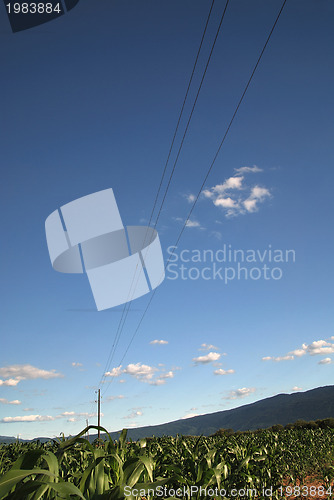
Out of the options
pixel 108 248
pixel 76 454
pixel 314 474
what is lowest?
pixel 314 474

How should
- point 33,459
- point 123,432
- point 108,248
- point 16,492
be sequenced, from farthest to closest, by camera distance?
1. point 108,248
2. point 123,432
3. point 33,459
4. point 16,492

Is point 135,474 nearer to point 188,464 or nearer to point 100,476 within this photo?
point 100,476

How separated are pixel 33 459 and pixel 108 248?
16089 mm

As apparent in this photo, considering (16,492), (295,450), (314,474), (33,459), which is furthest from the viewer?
(295,450)

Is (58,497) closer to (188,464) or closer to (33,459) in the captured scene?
(33,459)

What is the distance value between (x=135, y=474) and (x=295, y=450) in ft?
34.4

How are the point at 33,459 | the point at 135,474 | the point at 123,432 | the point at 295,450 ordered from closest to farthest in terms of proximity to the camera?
the point at 33,459 < the point at 135,474 < the point at 123,432 < the point at 295,450

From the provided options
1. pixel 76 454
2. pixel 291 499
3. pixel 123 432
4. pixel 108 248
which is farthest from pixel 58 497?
pixel 108 248

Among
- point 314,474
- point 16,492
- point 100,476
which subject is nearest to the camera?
point 16,492

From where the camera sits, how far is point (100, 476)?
2.38 m

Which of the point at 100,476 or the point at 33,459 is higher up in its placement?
the point at 33,459

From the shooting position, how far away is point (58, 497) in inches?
85.6

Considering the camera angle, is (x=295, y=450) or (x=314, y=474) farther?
(x=295, y=450)

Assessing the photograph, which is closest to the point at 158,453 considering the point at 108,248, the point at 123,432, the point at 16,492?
the point at 123,432
